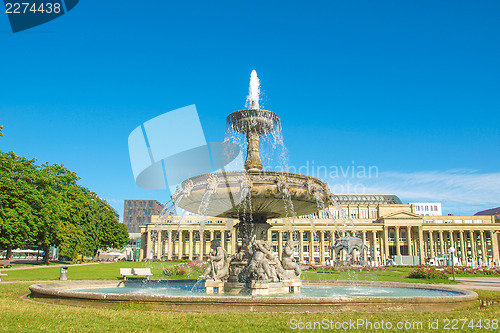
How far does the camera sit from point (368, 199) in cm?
11781

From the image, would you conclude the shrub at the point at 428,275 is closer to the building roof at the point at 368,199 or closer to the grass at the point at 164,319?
the grass at the point at 164,319

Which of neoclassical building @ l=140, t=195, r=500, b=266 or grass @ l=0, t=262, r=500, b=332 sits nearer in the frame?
grass @ l=0, t=262, r=500, b=332

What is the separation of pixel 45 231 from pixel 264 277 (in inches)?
1300

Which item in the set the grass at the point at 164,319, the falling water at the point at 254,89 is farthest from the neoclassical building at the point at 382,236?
the grass at the point at 164,319

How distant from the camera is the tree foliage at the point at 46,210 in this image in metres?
32.4

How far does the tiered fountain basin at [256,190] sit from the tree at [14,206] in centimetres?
2458

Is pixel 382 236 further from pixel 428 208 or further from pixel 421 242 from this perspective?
pixel 428 208

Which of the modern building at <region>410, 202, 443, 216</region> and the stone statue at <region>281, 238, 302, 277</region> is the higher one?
the modern building at <region>410, 202, 443, 216</region>

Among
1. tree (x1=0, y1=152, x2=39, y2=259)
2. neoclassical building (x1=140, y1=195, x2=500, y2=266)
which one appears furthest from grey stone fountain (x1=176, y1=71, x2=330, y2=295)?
neoclassical building (x1=140, y1=195, x2=500, y2=266)

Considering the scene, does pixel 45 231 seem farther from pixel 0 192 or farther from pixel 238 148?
pixel 238 148

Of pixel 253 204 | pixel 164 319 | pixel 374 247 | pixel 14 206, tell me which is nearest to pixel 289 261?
pixel 253 204

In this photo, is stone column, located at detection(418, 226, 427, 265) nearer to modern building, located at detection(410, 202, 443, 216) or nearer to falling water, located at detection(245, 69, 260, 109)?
modern building, located at detection(410, 202, 443, 216)

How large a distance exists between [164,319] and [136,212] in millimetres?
159757

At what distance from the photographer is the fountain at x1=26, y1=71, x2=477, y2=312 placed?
352 inches
